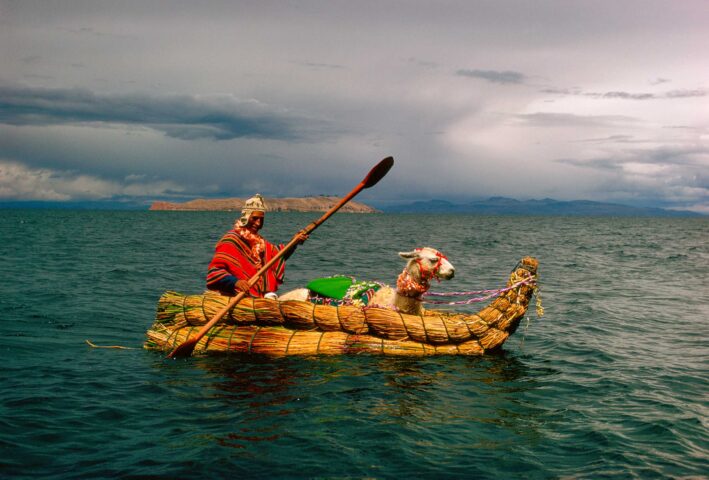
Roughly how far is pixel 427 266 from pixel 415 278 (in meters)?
0.37

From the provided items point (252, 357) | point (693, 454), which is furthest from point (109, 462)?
point (693, 454)

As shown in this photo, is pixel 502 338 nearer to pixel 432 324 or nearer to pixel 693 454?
pixel 432 324

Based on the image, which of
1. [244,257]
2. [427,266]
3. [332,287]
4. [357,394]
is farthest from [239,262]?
[357,394]

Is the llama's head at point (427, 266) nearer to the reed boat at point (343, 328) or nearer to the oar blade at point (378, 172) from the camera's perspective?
the reed boat at point (343, 328)

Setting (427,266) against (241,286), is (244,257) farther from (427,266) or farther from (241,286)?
(427,266)

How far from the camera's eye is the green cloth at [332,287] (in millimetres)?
12062

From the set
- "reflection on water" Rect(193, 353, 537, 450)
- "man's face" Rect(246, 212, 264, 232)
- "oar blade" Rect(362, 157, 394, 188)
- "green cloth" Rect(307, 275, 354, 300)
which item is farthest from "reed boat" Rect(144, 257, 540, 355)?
"oar blade" Rect(362, 157, 394, 188)

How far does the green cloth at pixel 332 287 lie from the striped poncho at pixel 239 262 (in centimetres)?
93

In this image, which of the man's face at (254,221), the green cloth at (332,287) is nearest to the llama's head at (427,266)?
the green cloth at (332,287)

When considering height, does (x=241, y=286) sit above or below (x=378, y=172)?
below

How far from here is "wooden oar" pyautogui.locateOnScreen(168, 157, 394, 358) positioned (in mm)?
10148

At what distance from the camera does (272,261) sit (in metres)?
10.5

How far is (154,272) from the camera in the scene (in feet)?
83.0

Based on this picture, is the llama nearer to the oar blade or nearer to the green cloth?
the green cloth
